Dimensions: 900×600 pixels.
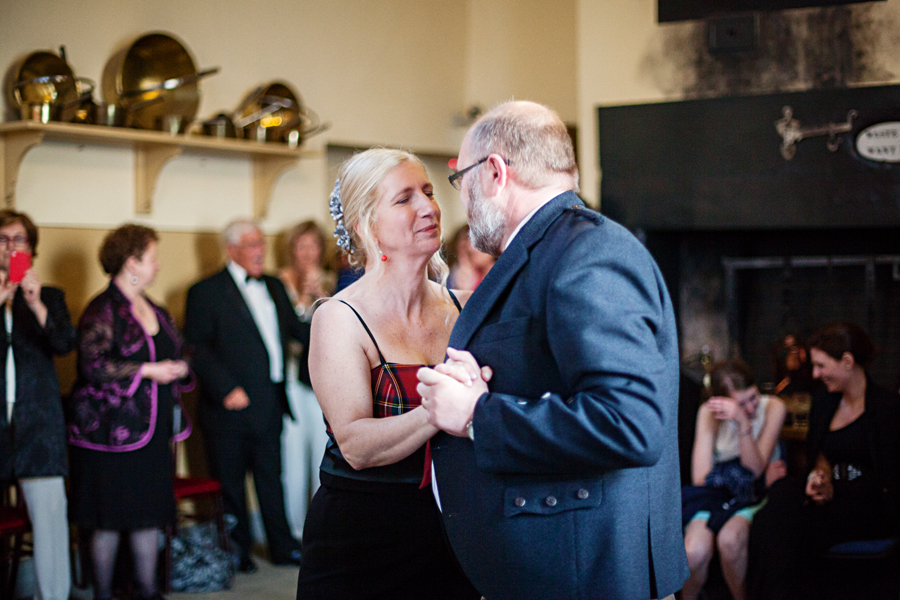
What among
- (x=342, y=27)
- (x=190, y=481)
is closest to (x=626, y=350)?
(x=190, y=481)

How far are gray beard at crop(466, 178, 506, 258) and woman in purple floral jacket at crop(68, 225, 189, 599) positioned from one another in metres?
2.54

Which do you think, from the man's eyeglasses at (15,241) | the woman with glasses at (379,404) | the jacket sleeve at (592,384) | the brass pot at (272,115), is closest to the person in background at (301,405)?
the brass pot at (272,115)

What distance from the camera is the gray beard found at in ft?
5.18

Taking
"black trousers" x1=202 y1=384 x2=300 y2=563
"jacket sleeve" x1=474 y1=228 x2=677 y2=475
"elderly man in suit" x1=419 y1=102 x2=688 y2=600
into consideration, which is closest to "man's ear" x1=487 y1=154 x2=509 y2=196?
"elderly man in suit" x1=419 y1=102 x2=688 y2=600

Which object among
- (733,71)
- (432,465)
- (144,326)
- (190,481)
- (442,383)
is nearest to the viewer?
(442,383)

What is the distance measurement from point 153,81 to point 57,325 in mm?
1493

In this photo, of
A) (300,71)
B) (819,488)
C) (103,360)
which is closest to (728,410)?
(819,488)

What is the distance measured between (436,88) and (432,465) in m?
4.88

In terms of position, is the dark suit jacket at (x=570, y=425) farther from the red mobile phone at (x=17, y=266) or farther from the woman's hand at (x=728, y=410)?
the red mobile phone at (x=17, y=266)

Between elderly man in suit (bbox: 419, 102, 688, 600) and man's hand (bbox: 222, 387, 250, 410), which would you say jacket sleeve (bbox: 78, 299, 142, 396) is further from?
elderly man in suit (bbox: 419, 102, 688, 600)

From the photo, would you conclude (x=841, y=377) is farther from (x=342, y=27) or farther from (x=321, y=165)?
(x=342, y=27)

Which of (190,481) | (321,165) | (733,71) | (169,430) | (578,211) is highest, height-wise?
(733,71)

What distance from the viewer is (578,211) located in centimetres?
152

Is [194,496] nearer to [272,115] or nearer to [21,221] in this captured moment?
[21,221]
